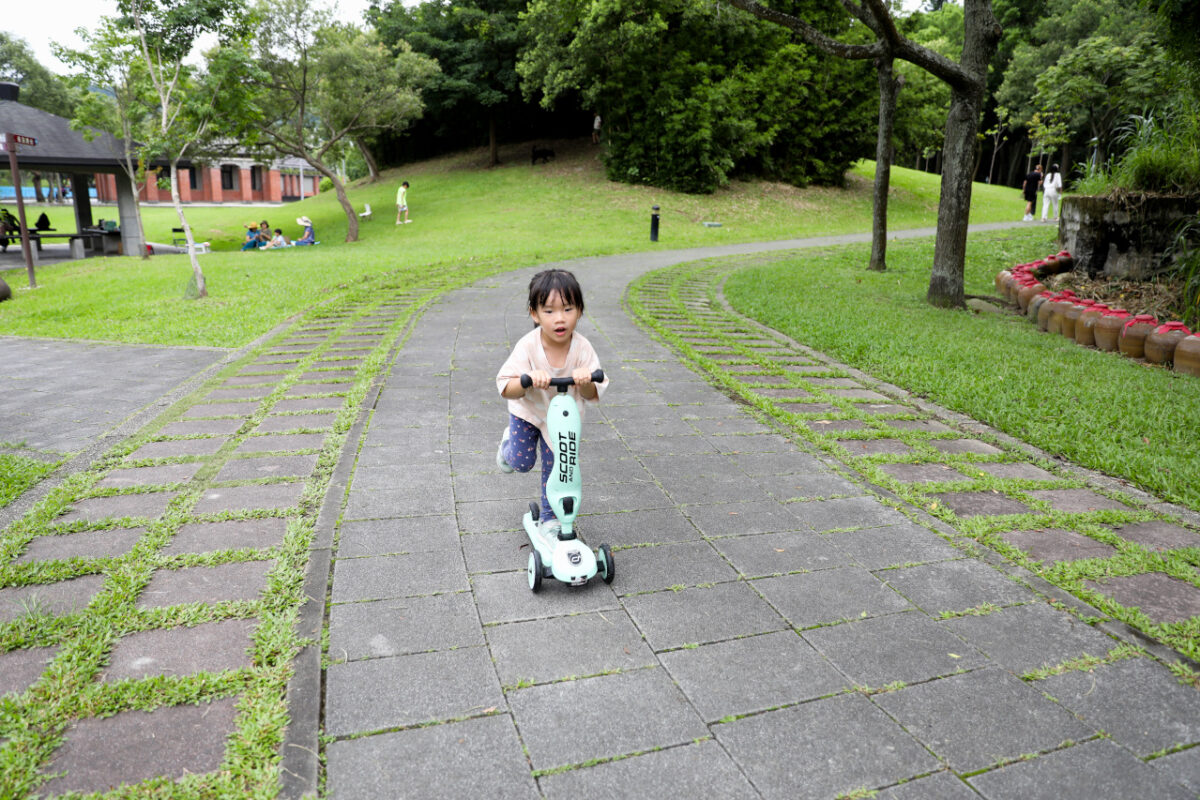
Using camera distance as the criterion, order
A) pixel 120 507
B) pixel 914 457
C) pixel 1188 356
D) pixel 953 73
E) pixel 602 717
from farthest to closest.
→ pixel 953 73, pixel 1188 356, pixel 914 457, pixel 120 507, pixel 602 717

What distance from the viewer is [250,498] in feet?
12.4

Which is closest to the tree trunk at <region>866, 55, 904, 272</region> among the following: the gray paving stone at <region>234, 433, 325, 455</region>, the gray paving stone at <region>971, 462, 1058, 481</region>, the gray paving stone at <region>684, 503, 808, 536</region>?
the gray paving stone at <region>971, 462, 1058, 481</region>

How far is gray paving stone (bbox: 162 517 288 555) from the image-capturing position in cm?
327

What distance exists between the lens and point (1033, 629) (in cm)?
279

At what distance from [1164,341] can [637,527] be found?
19.8ft

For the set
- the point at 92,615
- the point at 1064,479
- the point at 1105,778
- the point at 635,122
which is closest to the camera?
the point at 1105,778

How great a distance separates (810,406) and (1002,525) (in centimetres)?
212

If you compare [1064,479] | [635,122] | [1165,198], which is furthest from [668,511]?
[635,122]

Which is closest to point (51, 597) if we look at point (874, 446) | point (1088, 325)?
point (874, 446)

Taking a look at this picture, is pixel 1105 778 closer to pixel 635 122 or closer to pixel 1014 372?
pixel 1014 372

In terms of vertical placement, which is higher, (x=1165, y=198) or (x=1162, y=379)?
(x=1165, y=198)

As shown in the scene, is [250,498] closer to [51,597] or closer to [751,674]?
[51,597]

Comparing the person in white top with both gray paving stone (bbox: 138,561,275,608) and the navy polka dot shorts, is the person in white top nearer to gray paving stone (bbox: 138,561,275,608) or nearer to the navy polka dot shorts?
the navy polka dot shorts

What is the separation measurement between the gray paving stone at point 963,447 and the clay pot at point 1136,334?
3451mm
